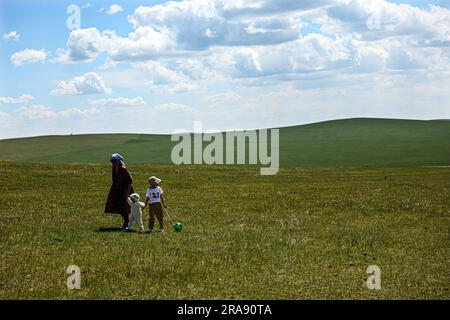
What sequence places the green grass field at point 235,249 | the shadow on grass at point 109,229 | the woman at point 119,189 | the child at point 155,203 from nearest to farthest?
1. the green grass field at point 235,249
2. the child at point 155,203
3. the shadow on grass at point 109,229
4. the woman at point 119,189

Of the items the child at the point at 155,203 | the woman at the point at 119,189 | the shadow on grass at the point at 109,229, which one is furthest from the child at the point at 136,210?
the woman at the point at 119,189

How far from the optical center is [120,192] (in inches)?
988

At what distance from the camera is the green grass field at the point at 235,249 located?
14914mm

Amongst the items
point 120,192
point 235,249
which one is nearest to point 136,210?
point 120,192

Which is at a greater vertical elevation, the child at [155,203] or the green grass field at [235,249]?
the child at [155,203]

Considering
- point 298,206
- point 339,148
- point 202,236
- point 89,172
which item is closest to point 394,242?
point 202,236

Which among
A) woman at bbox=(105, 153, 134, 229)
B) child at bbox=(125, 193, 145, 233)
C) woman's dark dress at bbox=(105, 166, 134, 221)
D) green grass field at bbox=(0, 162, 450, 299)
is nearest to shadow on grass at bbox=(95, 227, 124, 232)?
green grass field at bbox=(0, 162, 450, 299)

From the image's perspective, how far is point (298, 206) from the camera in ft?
112

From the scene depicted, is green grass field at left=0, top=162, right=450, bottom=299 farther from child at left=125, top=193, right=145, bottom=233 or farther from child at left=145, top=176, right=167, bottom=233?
child at left=145, top=176, right=167, bottom=233

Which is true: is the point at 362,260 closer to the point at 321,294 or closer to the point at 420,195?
the point at 321,294

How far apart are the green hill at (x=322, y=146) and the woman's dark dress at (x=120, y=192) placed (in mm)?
79098

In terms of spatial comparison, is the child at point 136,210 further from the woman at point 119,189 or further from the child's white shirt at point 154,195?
the woman at point 119,189

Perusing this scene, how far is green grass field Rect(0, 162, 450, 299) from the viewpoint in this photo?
14.9 metres

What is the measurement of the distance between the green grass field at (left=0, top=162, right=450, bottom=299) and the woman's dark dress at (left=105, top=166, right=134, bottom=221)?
79 cm
